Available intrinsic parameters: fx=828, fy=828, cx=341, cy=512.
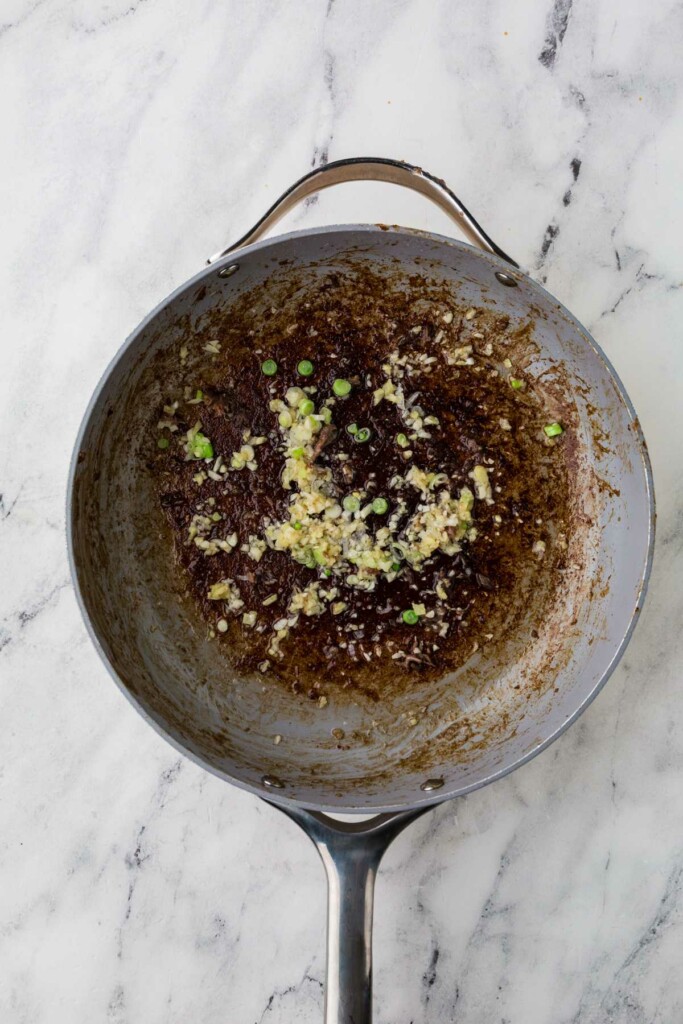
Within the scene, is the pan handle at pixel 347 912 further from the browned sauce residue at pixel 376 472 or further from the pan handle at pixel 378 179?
the pan handle at pixel 378 179

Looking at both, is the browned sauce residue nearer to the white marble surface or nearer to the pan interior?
the pan interior

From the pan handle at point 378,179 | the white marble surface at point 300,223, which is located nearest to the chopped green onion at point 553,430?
the white marble surface at point 300,223

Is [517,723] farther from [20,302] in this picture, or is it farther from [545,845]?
[20,302]

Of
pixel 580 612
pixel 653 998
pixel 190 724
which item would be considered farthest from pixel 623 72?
pixel 653 998

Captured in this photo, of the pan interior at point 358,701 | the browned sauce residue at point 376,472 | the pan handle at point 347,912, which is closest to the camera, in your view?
the pan handle at point 347,912

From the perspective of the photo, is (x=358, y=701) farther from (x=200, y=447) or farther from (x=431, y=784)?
(x=200, y=447)

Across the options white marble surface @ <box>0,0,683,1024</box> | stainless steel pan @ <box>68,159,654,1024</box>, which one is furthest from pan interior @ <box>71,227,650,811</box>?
white marble surface @ <box>0,0,683,1024</box>

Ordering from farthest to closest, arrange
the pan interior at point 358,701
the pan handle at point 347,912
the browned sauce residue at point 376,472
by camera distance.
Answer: the browned sauce residue at point 376,472, the pan interior at point 358,701, the pan handle at point 347,912

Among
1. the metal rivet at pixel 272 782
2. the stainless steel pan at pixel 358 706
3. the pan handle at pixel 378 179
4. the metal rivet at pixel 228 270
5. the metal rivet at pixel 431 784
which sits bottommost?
the metal rivet at pixel 272 782
